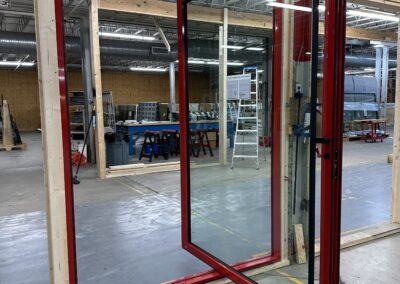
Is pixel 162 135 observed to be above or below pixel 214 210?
above

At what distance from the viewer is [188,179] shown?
286cm

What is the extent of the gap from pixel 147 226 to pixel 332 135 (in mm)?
2461

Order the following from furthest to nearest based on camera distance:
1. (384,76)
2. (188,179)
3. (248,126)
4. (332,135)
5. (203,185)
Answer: (384,76) → (248,126) → (203,185) → (188,179) → (332,135)

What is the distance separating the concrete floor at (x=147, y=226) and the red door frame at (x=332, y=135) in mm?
742

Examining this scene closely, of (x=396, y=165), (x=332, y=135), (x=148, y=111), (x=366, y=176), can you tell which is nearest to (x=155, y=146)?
(x=148, y=111)

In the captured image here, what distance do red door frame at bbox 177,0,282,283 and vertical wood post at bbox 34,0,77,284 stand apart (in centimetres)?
103

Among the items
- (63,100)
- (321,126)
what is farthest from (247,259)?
(63,100)

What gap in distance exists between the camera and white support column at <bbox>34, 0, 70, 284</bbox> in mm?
1576

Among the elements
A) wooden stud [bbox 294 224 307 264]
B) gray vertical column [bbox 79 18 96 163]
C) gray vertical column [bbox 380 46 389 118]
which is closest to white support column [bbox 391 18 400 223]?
wooden stud [bbox 294 224 307 264]

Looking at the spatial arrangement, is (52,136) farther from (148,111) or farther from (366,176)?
(148,111)

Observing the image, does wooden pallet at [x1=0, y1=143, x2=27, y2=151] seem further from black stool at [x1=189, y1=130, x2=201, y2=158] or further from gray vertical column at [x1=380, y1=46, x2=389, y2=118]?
gray vertical column at [x1=380, y1=46, x2=389, y2=118]

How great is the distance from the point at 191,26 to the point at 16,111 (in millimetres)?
18580

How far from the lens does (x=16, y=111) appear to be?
1866 centimetres

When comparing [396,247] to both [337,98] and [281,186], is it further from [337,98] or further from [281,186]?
[337,98]
